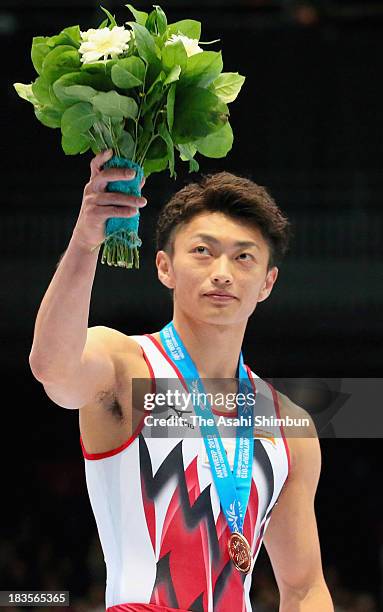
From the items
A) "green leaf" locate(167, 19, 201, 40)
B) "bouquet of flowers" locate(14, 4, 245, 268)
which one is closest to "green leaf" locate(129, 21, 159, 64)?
"bouquet of flowers" locate(14, 4, 245, 268)

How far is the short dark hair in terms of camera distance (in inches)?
159

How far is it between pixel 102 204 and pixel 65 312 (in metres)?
0.33

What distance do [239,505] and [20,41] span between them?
19.9 ft

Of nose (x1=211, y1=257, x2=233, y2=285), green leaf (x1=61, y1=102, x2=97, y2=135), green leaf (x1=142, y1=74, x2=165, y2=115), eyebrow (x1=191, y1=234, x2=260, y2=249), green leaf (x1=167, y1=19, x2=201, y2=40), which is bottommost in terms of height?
nose (x1=211, y1=257, x2=233, y2=285)

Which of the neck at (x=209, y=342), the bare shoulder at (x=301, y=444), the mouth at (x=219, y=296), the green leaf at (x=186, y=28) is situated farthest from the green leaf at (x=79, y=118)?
the bare shoulder at (x=301, y=444)

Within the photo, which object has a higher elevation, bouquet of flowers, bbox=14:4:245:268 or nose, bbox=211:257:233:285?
bouquet of flowers, bbox=14:4:245:268

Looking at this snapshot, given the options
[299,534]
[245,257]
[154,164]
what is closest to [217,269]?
[245,257]

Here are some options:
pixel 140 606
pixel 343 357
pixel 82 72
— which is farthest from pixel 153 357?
pixel 343 357

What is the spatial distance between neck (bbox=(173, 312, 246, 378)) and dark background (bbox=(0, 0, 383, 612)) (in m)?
3.92

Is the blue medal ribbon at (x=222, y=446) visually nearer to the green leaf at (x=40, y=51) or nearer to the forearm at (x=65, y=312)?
the forearm at (x=65, y=312)

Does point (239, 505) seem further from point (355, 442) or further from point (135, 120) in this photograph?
point (355, 442)

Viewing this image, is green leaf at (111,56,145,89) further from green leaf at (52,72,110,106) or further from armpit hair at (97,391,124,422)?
armpit hair at (97,391,124,422)

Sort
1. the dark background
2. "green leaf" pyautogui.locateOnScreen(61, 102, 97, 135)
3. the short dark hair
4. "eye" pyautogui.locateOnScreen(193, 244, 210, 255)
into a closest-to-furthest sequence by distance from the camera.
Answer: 1. "green leaf" pyautogui.locateOnScreen(61, 102, 97, 135)
2. "eye" pyautogui.locateOnScreen(193, 244, 210, 255)
3. the short dark hair
4. the dark background

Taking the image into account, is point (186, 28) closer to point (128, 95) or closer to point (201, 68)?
point (201, 68)
